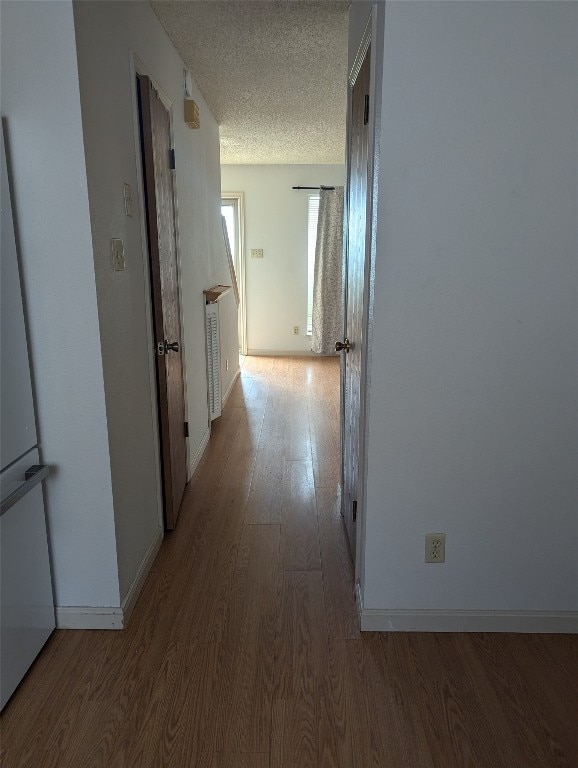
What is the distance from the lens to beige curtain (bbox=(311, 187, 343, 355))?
6863mm

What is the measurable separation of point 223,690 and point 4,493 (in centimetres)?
88

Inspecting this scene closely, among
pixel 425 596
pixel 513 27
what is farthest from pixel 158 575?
pixel 513 27

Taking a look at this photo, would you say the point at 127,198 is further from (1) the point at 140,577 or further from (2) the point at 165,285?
(1) the point at 140,577

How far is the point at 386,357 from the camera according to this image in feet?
5.82

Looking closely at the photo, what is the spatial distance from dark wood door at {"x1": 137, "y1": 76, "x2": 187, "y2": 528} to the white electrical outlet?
125 cm

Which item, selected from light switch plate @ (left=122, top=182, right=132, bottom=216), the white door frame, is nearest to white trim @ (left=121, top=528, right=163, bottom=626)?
light switch plate @ (left=122, top=182, right=132, bottom=216)

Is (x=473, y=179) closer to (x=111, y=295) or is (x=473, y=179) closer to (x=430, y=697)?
(x=111, y=295)

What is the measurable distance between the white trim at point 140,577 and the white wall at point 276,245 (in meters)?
4.95

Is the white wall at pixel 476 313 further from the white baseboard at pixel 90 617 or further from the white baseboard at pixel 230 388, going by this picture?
the white baseboard at pixel 230 388

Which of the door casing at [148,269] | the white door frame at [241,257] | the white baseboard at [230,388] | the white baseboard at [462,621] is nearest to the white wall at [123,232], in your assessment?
the door casing at [148,269]

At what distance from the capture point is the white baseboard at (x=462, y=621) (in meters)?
1.95

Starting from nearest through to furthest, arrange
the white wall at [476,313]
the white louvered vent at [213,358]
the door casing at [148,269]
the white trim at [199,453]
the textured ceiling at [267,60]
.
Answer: the white wall at [476,313] < the door casing at [148,269] < the textured ceiling at [267,60] < the white trim at [199,453] < the white louvered vent at [213,358]

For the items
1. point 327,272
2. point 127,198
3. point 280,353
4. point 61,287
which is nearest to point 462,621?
point 61,287

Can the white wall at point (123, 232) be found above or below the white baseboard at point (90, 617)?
above
